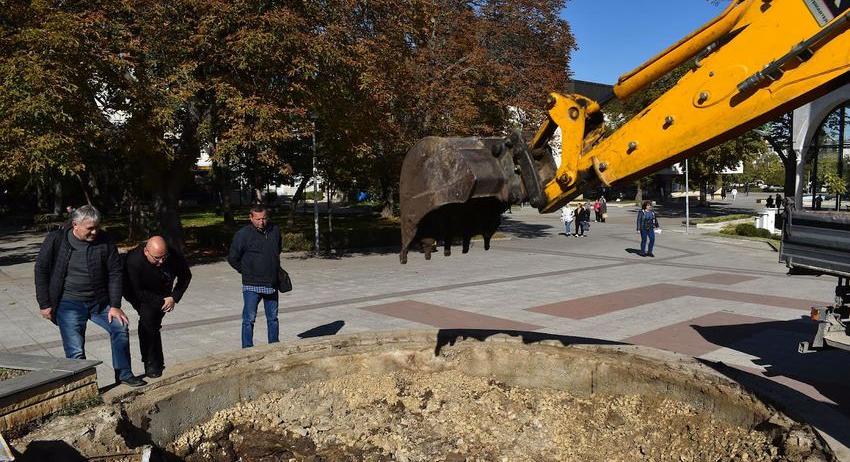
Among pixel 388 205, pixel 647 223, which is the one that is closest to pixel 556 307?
pixel 647 223

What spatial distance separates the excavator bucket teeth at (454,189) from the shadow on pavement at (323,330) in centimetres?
441

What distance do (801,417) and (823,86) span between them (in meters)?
2.34

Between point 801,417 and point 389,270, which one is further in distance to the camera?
point 389,270

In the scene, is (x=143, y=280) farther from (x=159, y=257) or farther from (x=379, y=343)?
(x=379, y=343)

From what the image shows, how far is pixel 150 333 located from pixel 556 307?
21.5 feet

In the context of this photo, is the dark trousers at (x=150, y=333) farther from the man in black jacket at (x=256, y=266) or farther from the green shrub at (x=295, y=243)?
the green shrub at (x=295, y=243)

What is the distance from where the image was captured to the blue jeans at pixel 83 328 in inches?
192

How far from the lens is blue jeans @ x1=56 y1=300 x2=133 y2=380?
4.88 meters

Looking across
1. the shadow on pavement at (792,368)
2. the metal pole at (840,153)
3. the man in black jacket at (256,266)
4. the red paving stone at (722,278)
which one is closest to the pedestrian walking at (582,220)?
the red paving stone at (722,278)

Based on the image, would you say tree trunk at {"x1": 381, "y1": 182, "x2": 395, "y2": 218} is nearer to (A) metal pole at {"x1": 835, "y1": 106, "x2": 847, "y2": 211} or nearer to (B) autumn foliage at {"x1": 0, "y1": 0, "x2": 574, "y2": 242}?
(B) autumn foliage at {"x1": 0, "y1": 0, "x2": 574, "y2": 242}

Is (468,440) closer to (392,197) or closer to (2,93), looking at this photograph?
(2,93)

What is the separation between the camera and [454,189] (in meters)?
3.64

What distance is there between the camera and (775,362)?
6754 mm

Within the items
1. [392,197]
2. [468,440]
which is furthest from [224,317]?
[392,197]
